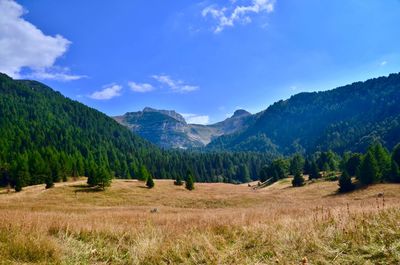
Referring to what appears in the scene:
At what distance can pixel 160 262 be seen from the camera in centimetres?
609

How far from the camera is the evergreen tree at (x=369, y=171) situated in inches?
2371

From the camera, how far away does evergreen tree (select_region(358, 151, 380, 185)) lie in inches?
2371

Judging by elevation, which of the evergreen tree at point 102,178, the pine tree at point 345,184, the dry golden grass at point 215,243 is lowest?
the pine tree at point 345,184

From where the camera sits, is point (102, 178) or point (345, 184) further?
point (102, 178)

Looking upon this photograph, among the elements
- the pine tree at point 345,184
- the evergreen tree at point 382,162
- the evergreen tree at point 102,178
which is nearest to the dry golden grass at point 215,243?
the evergreen tree at point 102,178

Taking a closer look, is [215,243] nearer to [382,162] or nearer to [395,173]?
[395,173]

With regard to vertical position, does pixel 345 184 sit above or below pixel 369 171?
below

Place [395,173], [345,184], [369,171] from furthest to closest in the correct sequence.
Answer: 1. [395,173]
2. [345,184]
3. [369,171]

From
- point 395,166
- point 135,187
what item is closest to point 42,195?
point 135,187

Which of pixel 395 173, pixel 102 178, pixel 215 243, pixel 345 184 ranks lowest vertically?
pixel 345 184

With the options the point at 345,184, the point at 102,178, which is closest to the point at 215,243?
the point at 102,178

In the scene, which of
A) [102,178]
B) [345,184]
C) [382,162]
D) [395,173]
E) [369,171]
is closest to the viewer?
[369,171]

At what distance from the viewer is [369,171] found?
60500 millimetres

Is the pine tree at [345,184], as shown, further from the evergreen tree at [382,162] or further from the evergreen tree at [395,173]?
the evergreen tree at [395,173]
